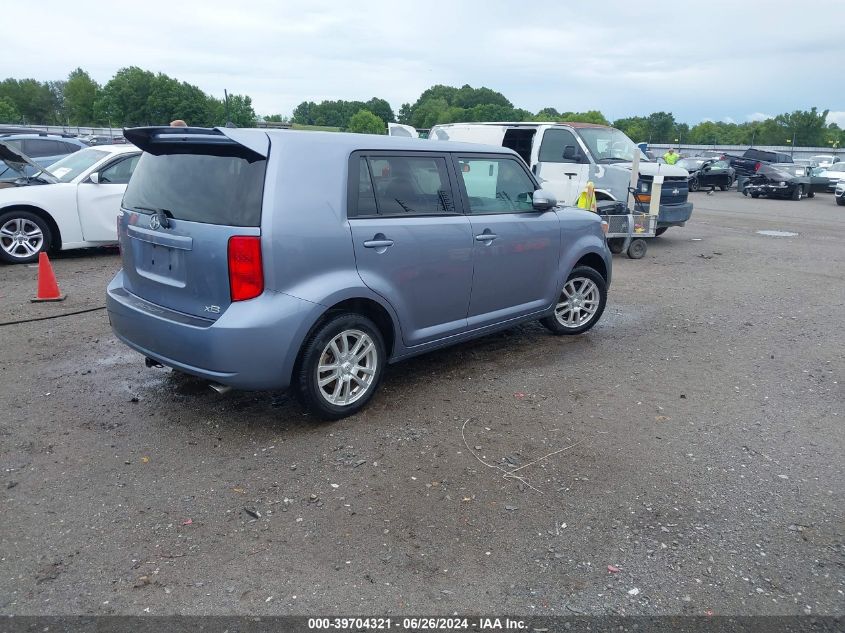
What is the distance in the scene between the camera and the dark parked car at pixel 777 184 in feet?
85.1

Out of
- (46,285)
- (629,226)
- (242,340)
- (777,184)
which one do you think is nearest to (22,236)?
(46,285)

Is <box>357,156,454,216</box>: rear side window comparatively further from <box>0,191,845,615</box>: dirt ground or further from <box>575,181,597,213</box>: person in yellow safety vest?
<box>575,181,597,213</box>: person in yellow safety vest

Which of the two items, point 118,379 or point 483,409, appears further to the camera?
point 118,379

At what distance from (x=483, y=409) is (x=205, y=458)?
1922mm

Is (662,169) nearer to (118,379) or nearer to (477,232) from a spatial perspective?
(477,232)

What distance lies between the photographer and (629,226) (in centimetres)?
1112

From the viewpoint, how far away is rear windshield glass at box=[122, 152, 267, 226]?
3887 mm

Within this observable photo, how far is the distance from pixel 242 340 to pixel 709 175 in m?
30.3

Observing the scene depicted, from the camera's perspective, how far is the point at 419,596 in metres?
2.82

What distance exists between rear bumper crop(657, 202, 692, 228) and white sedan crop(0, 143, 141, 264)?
900cm

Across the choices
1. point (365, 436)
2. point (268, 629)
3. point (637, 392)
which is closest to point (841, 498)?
point (637, 392)

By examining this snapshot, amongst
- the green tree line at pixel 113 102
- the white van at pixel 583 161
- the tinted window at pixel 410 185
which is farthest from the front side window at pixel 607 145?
the green tree line at pixel 113 102

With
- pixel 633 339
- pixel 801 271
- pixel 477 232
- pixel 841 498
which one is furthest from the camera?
pixel 801 271

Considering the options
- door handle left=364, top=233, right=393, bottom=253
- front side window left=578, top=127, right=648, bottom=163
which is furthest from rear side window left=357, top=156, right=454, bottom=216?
front side window left=578, top=127, right=648, bottom=163
